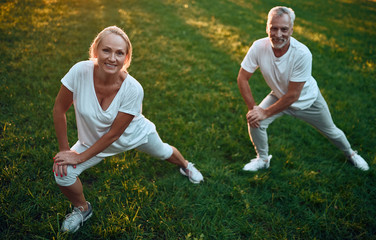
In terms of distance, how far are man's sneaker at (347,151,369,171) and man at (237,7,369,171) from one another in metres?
0.05

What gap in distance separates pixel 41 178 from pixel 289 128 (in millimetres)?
4055

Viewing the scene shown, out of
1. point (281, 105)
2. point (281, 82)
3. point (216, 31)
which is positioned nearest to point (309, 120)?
point (281, 105)

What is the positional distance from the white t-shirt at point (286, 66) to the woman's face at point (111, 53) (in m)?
1.71

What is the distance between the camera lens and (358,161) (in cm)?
373

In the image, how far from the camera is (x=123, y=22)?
25.5ft

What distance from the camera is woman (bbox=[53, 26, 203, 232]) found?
2.28m

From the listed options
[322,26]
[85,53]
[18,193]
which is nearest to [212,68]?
[85,53]

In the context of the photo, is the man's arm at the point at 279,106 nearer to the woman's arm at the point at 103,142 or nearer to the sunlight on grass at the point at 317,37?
the woman's arm at the point at 103,142

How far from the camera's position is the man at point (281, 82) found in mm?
2906

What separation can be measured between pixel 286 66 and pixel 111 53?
205cm

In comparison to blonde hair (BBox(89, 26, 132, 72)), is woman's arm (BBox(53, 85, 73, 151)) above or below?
below

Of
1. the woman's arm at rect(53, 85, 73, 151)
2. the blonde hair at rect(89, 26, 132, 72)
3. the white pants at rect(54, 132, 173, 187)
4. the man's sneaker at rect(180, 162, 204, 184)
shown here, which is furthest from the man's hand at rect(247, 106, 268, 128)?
the woman's arm at rect(53, 85, 73, 151)

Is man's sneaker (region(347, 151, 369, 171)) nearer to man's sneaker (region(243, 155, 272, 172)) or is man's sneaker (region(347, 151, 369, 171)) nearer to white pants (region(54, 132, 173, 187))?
man's sneaker (region(243, 155, 272, 172))

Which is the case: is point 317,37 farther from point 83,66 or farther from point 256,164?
point 83,66
